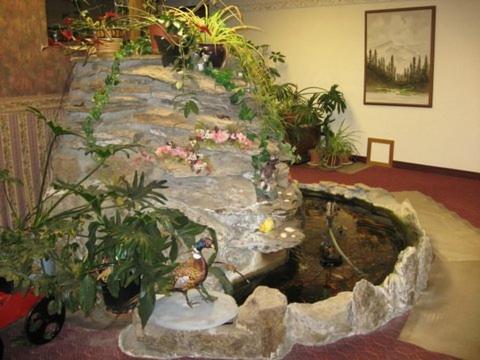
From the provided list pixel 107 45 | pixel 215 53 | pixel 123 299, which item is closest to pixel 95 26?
pixel 107 45

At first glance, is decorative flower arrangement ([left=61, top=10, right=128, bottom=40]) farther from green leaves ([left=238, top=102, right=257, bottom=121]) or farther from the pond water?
the pond water

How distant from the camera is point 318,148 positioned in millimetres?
7156

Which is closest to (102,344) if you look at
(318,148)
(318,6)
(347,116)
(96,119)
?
(96,119)

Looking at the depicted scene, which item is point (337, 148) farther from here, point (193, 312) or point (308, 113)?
point (193, 312)

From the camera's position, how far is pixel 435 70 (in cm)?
643

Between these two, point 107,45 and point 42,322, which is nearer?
point 42,322

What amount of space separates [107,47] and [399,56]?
4541mm

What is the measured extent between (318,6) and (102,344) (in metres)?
6.13

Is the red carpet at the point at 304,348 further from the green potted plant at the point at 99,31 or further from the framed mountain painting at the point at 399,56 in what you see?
the framed mountain painting at the point at 399,56

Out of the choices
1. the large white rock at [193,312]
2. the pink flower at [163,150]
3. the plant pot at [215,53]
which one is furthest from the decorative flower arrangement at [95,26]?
the large white rock at [193,312]

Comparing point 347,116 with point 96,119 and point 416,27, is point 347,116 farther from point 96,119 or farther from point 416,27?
point 96,119

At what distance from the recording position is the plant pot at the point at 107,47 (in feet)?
11.5

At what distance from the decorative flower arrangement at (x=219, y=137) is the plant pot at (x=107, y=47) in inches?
34.5

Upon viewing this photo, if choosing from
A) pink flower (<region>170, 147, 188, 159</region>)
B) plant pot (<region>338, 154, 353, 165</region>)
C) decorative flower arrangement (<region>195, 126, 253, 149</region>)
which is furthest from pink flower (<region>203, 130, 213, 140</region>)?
plant pot (<region>338, 154, 353, 165</region>)
